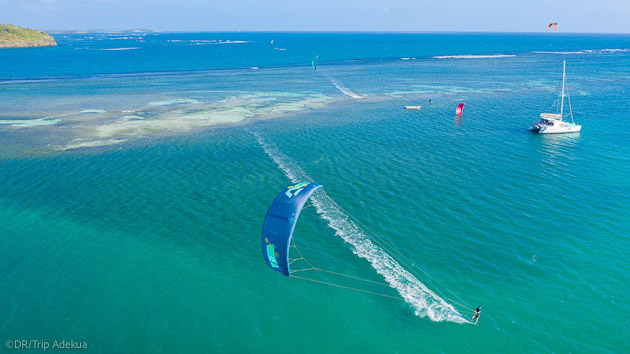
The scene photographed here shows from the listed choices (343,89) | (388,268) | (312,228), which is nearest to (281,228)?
(388,268)

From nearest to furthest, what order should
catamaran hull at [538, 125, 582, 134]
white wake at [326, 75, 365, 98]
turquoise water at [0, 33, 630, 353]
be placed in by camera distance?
1. turquoise water at [0, 33, 630, 353]
2. catamaran hull at [538, 125, 582, 134]
3. white wake at [326, 75, 365, 98]

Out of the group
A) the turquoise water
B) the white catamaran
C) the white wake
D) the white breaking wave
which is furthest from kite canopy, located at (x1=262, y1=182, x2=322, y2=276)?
the white wake

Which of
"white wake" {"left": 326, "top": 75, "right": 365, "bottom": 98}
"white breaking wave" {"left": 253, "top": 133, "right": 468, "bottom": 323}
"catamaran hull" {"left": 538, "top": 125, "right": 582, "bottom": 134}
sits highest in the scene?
"white wake" {"left": 326, "top": 75, "right": 365, "bottom": 98}

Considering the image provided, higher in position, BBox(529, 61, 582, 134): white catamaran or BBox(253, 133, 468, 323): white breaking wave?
BBox(529, 61, 582, 134): white catamaran

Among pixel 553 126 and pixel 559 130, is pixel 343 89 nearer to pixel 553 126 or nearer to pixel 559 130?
pixel 553 126

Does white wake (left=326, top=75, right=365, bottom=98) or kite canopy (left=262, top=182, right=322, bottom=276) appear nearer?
kite canopy (left=262, top=182, right=322, bottom=276)

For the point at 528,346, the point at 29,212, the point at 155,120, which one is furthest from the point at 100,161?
the point at 528,346

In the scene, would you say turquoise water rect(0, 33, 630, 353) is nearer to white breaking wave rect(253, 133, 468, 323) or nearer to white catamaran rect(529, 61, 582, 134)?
white breaking wave rect(253, 133, 468, 323)
